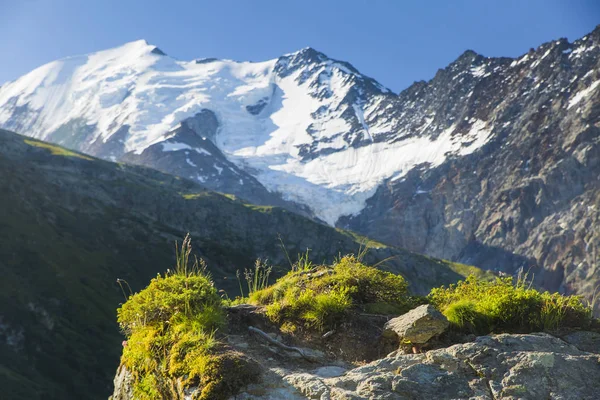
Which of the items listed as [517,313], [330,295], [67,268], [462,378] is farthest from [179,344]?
[67,268]

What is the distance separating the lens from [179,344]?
7.26 m

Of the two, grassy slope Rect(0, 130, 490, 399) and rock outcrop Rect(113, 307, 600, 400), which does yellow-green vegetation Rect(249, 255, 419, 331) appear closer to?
rock outcrop Rect(113, 307, 600, 400)

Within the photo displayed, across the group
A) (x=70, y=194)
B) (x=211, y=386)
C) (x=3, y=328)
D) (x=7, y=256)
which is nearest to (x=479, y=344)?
(x=211, y=386)

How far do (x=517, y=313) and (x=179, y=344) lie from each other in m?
5.02

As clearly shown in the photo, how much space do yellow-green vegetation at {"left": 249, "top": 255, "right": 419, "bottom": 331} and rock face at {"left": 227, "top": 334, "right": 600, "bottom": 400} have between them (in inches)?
67.5

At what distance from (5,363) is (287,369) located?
3336 inches

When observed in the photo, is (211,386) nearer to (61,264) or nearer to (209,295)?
(209,295)

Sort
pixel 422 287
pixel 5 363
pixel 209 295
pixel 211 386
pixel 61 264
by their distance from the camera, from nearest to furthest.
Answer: pixel 211 386 → pixel 209 295 → pixel 5 363 → pixel 61 264 → pixel 422 287

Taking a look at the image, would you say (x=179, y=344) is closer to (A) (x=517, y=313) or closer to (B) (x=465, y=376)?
(B) (x=465, y=376)

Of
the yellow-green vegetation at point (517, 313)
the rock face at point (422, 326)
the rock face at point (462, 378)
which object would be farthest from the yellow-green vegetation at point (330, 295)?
the rock face at point (462, 378)

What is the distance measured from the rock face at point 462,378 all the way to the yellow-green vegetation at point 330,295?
1.72m

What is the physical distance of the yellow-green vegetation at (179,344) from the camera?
657cm

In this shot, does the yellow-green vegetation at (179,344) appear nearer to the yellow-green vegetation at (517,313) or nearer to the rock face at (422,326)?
the rock face at (422,326)

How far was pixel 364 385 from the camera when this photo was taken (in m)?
6.46
